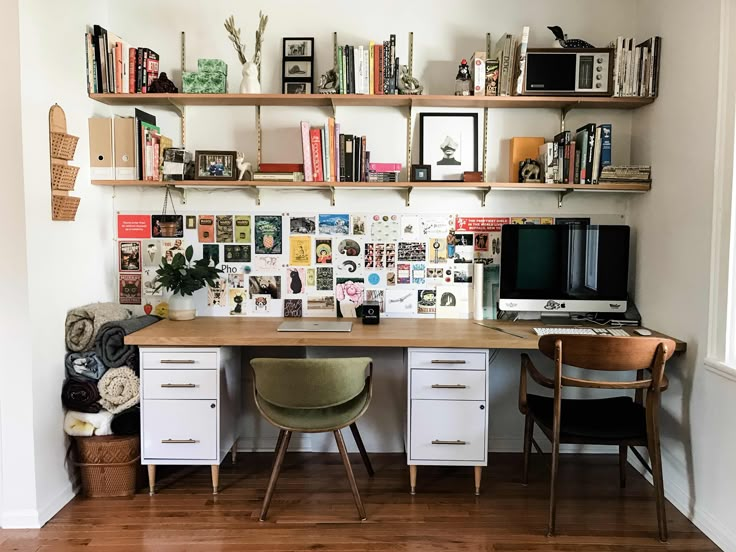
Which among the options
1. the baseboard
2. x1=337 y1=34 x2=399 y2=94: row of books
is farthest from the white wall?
x1=337 y1=34 x2=399 y2=94: row of books

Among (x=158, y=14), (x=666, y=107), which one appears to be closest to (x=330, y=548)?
(x=666, y=107)

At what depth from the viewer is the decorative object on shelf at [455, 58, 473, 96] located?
2.74 m

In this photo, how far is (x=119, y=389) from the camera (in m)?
2.47

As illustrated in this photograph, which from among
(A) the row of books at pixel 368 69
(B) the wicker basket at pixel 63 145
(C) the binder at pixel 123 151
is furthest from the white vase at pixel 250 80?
(B) the wicker basket at pixel 63 145

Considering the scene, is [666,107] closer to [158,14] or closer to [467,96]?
[467,96]

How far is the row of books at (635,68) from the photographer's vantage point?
8.67 feet

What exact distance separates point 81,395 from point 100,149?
48.7 inches

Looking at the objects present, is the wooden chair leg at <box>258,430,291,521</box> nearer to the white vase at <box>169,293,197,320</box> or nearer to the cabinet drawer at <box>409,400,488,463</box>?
the cabinet drawer at <box>409,400,488,463</box>

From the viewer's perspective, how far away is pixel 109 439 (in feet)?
8.09

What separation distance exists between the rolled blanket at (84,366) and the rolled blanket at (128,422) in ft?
0.70

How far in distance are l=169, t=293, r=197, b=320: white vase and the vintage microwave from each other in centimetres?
211

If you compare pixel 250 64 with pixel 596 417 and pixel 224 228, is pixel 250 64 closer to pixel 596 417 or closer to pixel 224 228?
pixel 224 228

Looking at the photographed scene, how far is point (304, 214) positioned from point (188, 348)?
98cm

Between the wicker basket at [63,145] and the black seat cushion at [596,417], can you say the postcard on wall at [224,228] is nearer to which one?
the wicker basket at [63,145]
